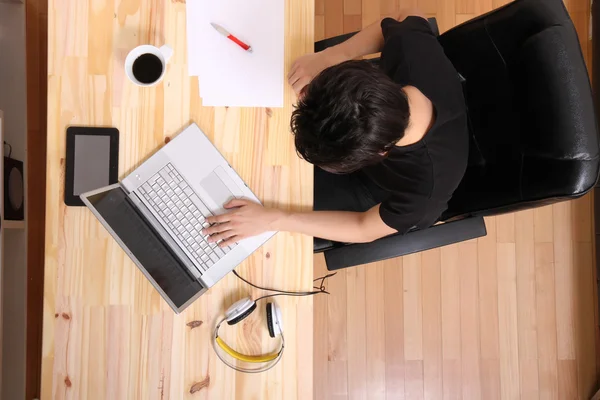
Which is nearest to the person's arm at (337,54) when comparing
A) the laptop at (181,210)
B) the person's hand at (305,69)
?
the person's hand at (305,69)

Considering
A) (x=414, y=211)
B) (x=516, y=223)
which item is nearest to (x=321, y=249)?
(x=414, y=211)

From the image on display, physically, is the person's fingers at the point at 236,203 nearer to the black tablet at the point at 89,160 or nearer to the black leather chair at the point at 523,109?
the black tablet at the point at 89,160

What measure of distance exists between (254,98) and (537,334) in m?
1.42

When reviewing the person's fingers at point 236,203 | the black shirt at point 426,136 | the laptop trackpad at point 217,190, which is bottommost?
the person's fingers at point 236,203

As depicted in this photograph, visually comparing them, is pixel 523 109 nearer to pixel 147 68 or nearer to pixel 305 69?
pixel 305 69

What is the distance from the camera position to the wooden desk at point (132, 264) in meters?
0.89

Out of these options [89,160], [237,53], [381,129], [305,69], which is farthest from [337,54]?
[89,160]

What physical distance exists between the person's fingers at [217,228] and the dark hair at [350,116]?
27 cm

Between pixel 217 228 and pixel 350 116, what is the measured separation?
1.26 feet

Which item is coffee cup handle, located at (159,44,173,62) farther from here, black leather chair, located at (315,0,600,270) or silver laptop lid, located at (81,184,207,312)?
black leather chair, located at (315,0,600,270)

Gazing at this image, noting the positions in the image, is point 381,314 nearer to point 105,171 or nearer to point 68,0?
point 105,171

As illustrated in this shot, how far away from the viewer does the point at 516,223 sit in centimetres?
164

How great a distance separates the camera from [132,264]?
35.7 inches

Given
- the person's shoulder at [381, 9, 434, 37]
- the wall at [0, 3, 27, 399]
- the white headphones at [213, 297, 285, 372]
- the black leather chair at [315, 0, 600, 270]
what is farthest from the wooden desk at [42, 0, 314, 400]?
the wall at [0, 3, 27, 399]
